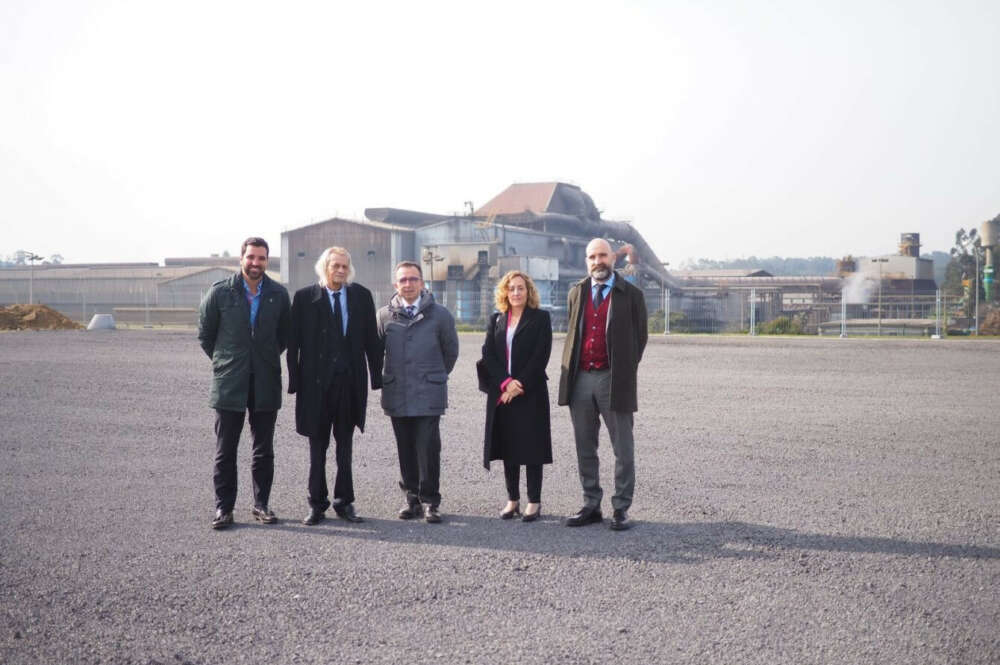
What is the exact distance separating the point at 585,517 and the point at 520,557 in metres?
1.03

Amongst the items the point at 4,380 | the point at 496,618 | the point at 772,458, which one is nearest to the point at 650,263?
the point at 4,380

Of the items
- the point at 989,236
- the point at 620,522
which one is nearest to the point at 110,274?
the point at 989,236

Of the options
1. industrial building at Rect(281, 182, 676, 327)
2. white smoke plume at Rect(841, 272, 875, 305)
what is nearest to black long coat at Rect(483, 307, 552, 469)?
industrial building at Rect(281, 182, 676, 327)

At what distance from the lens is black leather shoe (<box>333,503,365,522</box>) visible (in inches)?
270

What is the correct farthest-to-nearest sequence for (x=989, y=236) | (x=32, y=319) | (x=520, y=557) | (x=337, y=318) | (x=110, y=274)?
(x=110, y=274)
(x=989, y=236)
(x=32, y=319)
(x=337, y=318)
(x=520, y=557)

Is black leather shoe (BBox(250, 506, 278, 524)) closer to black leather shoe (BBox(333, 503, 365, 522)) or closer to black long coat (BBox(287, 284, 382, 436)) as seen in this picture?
black leather shoe (BBox(333, 503, 365, 522))

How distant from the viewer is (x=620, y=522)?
6.59 m

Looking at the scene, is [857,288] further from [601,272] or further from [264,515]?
[264,515]

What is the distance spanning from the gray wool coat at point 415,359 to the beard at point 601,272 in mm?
1083

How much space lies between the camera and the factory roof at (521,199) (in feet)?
260

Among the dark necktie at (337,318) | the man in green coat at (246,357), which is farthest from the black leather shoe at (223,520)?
the dark necktie at (337,318)

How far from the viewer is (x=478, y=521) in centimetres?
689

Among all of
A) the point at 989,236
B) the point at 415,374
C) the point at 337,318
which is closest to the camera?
the point at 337,318

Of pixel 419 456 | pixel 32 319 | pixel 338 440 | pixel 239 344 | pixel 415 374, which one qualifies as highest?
pixel 239 344
